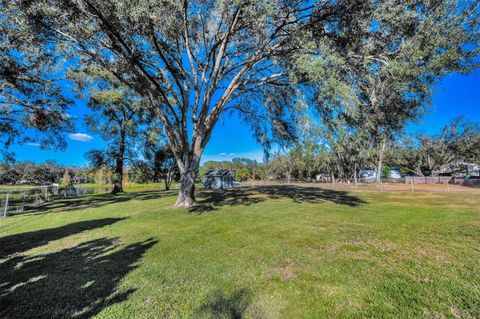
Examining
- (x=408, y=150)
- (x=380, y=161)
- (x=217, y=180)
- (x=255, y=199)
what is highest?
(x=408, y=150)

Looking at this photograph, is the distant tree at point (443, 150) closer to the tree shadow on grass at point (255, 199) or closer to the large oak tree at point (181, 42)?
the tree shadow on grass at point (255, 199)

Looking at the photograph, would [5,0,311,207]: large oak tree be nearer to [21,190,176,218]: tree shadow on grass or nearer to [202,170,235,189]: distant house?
[21,190,176,218]: tree shadow on grass

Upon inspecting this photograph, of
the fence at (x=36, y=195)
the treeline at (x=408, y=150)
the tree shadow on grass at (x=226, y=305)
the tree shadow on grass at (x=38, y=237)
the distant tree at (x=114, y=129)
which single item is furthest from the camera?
the distant tree at (x=114, y=129)

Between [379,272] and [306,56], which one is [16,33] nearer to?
[306,56]

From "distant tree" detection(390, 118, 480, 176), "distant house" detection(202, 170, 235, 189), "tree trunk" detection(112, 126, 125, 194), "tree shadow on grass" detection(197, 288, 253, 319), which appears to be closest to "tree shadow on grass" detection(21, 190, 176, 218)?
"tree trunk" detection(112, 126, 125, 194)

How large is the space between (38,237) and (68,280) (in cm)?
379

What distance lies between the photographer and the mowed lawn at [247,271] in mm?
2549

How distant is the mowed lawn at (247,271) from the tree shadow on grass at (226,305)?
1 centimetres

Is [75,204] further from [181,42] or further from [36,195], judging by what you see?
[181,42]

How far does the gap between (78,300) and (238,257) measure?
7.71 ft

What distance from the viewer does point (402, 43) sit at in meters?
6.59

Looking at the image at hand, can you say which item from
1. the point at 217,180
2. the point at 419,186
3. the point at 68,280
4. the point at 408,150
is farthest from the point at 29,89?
the point at 408,150

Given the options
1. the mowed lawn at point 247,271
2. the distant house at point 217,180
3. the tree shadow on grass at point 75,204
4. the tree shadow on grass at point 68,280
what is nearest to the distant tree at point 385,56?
the mowed lawn at point 247,271

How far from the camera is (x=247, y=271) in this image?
3.45 metres
